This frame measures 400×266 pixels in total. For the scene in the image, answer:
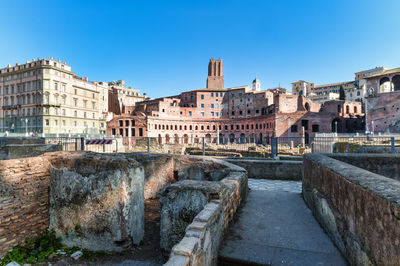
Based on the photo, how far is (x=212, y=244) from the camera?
2865mm

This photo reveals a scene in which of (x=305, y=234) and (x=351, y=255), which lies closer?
(x=351, y=255)

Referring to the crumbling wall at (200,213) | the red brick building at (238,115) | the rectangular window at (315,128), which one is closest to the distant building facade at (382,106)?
the red brick building at (238,115)

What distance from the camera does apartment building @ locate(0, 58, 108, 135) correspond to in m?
46.3

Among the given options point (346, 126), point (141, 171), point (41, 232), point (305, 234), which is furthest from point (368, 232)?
point (346, 126)

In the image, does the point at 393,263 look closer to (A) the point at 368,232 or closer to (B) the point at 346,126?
(A) the point at 368,232

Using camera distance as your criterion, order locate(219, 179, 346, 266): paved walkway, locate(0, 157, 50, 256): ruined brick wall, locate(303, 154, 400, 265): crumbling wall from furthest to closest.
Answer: locate(0, 157, 50, 256): ruined brick wall < locate(219, 179, 346, 266): paved walkway < locate(303, 154, 400, 265): crumbling wall

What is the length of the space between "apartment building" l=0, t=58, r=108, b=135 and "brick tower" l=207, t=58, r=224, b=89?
37.0 metres

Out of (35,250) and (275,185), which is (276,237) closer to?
(275,185)

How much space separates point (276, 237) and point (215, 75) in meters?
74.7

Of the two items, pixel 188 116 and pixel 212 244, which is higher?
pixel 188 116

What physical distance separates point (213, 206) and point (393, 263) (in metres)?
1.97

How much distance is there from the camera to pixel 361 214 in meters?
2.37

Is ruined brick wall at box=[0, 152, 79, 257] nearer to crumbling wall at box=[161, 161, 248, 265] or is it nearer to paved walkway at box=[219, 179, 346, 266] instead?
crumbling wall at box=[161, 161, 248, 265]

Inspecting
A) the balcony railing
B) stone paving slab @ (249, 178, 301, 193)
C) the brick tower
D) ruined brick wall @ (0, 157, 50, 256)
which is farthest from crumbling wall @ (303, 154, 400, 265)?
the brick tower
